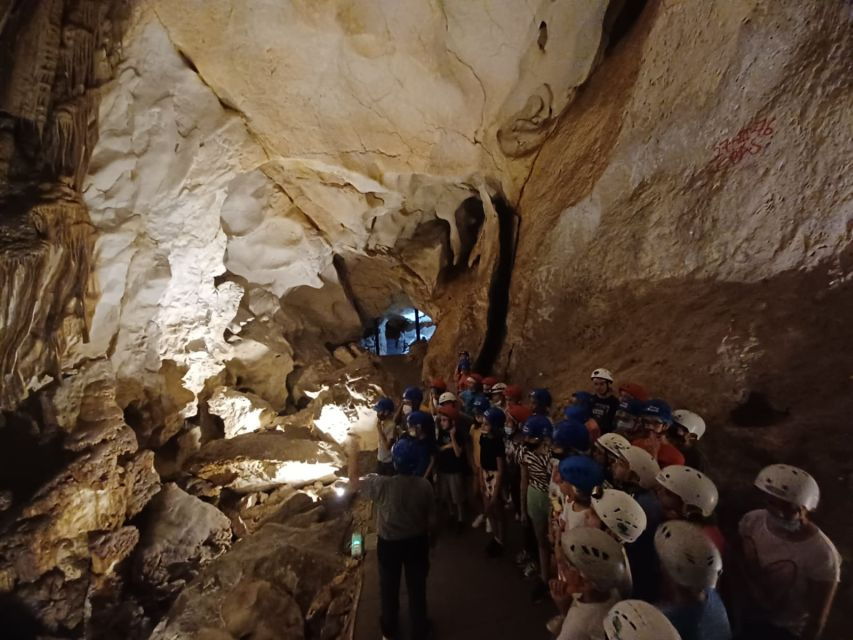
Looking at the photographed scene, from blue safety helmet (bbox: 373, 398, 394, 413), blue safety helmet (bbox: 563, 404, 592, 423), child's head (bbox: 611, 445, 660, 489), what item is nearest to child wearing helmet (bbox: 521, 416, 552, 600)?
blue safety helmet (bbox: 563, 404, 592, 423)

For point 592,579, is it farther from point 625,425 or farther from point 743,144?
point 743,144

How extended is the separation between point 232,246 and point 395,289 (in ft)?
15.0

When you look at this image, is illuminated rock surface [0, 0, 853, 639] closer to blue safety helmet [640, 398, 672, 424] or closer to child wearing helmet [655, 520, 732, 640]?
blue safety helmet [640, 398, 672, 424]

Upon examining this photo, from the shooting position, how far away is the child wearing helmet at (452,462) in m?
4.84

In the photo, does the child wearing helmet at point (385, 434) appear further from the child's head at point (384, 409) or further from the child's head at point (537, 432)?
the child's head at point (537, 432)

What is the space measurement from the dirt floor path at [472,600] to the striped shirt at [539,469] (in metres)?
0.97

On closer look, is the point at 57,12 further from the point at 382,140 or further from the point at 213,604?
the point at 213,604

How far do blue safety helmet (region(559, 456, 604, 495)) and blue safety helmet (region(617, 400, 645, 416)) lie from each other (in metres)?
1.22

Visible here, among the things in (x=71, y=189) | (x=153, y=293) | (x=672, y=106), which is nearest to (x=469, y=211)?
(x=672, y=106)

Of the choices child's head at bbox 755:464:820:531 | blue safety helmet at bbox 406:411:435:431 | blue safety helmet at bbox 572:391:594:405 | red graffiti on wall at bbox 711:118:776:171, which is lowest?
child's head at bbox 755:464:820:531

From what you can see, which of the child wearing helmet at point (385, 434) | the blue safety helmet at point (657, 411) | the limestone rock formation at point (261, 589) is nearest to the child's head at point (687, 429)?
the blue safety helmet at point (657, 411)

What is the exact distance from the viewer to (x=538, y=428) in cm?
370

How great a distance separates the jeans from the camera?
331cm

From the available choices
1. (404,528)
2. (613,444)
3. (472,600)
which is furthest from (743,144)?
(472,600)
